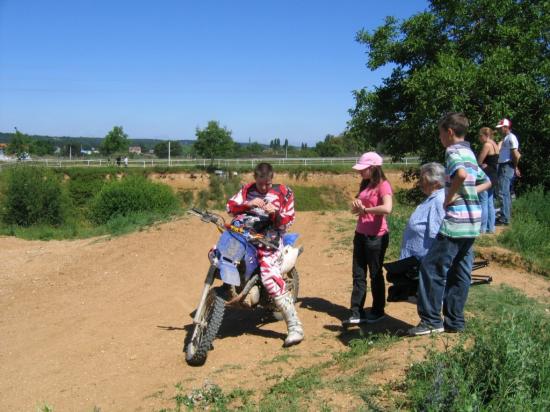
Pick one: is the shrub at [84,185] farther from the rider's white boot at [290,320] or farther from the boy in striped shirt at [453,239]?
the boy in striped shirt at [453,239]

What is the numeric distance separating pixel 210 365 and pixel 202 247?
491 cm

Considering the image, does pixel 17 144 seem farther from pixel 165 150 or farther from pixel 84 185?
pixel 84 185

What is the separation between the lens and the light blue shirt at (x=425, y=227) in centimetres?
500

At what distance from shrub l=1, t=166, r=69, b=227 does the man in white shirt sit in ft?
60.4

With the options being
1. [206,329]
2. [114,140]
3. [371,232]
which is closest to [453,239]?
[371,232]

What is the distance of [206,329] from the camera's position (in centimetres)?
490

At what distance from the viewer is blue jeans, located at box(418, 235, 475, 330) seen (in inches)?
170

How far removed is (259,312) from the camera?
624 cm

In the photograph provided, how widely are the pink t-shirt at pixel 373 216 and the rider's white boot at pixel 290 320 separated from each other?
1.01 metres

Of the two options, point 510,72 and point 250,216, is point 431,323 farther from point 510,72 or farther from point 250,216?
point 510,72

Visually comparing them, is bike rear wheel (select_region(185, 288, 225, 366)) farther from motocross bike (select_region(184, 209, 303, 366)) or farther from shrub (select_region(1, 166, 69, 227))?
shrub (select_region(1, 166, 69, 227))

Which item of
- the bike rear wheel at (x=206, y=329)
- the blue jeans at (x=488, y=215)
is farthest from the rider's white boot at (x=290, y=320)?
the blue jeans at (x=488, y=215)

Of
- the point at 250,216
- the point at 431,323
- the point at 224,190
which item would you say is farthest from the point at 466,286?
the point at 224,190

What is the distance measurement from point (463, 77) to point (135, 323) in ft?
29.2
